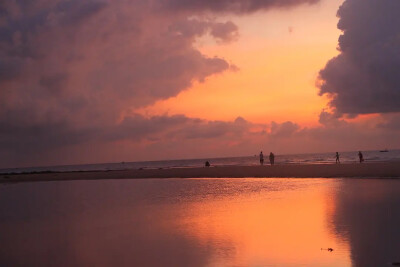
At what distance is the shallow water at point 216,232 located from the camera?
12680mm

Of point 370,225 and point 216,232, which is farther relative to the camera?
point 216,232

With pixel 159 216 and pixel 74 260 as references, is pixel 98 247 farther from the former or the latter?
pixel 159 216

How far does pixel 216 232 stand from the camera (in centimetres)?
1648

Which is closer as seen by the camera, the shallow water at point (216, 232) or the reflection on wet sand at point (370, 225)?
the reflection on wet sand at point (370, 225)

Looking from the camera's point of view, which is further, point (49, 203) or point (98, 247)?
→ point (49, 203)

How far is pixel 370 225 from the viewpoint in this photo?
1631cm

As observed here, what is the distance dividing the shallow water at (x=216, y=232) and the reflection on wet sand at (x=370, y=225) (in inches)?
1.2

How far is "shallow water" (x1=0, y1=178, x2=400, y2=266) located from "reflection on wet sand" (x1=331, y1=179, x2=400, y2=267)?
0.03 metres

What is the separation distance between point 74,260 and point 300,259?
6947mm

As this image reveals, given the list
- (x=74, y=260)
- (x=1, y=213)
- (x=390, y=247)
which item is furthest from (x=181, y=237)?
(x=1, y=213)

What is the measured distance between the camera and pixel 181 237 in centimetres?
1606

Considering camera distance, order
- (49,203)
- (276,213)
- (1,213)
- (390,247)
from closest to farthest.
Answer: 1. (390,247)
2. (276,213)
3. (1,213)
4. (49,203)

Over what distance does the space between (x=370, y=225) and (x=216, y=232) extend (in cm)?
584

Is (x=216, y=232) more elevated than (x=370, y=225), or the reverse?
(x=370, y=225)
